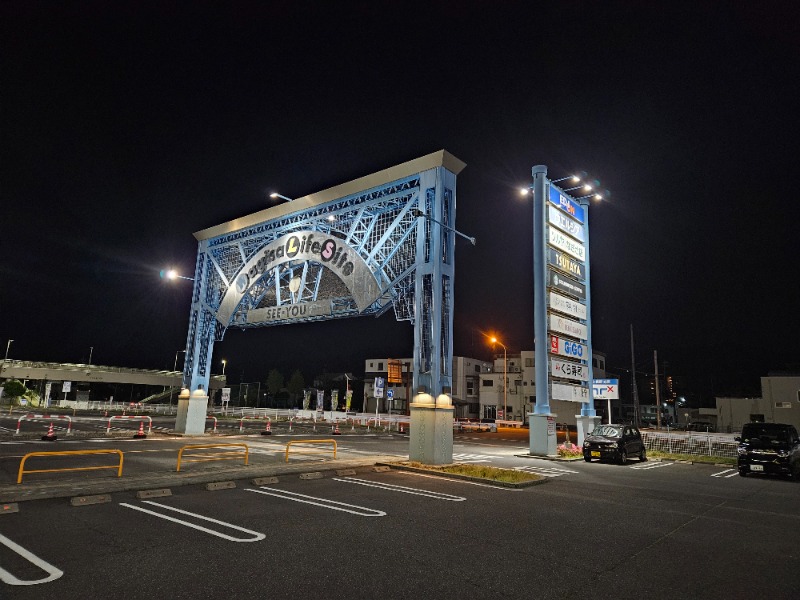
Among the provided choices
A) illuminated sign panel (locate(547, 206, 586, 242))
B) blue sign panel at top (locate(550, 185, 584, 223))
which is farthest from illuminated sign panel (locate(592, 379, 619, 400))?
blue sign panel at top (locate(550, 185, 584, 223))

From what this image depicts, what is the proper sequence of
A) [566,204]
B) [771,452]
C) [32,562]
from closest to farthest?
[32,562] → [771,452] → [566,204]

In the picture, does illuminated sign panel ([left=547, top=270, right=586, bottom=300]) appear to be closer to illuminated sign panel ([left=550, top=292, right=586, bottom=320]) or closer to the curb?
illuminated sign panel ([left=550, top=292, right=586, bottom=320])

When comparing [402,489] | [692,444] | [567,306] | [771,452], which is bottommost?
[402,489]

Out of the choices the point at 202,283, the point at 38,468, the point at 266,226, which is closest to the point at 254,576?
the point at 38,468

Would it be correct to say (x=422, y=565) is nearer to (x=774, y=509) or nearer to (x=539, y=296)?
(x=774, y=509)

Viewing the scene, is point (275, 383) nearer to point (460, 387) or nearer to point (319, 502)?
point (460, 387)

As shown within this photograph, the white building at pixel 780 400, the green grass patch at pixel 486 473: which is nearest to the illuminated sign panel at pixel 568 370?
the green grass patch at pixel 486 473

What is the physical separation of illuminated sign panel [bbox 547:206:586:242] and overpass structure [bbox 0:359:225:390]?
50.2 m

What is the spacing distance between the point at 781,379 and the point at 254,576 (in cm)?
5340

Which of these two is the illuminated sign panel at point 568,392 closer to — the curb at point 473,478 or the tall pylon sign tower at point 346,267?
the tall pylon sign tower at point 346,267

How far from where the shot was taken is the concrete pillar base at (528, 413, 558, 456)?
2023 cm

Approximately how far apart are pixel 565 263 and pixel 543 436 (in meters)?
7.96

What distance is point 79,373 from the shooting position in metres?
64.9

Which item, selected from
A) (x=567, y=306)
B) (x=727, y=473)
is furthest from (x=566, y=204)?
(x=727, y=473)
